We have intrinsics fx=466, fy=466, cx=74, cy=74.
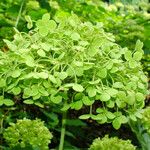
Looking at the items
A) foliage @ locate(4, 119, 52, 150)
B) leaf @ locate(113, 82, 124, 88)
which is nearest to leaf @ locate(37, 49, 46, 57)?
leaf @ locate(113, 82, 124, 88)

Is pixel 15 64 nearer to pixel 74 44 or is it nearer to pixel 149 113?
pixel 74 44

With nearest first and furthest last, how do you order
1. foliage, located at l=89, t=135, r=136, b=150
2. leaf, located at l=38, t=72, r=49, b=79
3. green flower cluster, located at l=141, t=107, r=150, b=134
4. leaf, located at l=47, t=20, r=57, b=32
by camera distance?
leaf, located at l=38, t=72, r=49, b=79 → leaf, located at l=47, t=20, r=57, b=32 → foliage, located at l=89, t=135, r=136, b=150 → green flower cluster, located at l=141, t=107, r=150, b=134

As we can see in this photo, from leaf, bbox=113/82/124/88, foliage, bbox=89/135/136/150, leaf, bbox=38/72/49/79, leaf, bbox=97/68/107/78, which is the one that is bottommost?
foliage, bbox=89/135/136/150

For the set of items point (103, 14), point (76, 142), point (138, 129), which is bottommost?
point (76, 142)

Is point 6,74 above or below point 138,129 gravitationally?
above

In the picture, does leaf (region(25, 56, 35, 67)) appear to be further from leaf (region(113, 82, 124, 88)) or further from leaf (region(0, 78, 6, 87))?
leaf (region(113, 82, 124, 88))

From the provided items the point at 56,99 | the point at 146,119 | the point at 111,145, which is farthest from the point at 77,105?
the point at 146,119

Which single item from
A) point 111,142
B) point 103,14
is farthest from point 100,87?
point 103,14

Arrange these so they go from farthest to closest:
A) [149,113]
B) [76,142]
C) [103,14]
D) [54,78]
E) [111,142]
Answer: [103,14] → [76,142] → [149,113] → [111,142] → [54,78]
